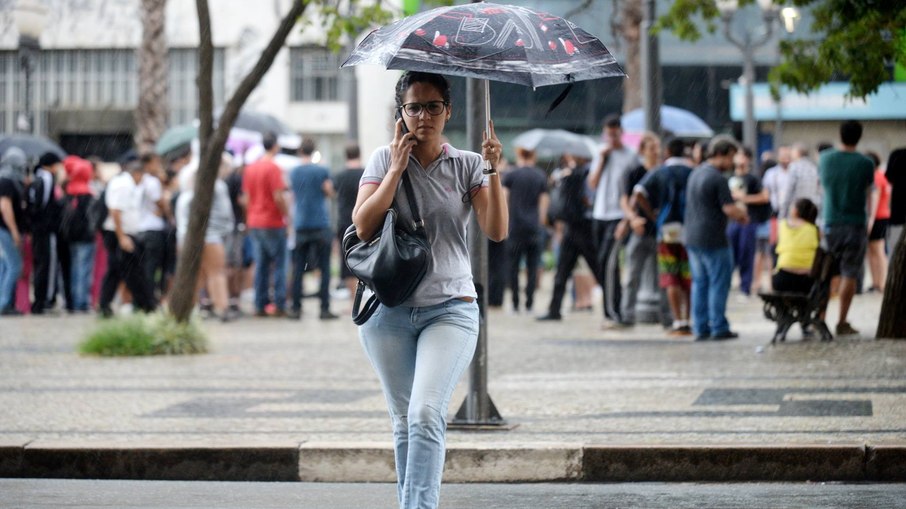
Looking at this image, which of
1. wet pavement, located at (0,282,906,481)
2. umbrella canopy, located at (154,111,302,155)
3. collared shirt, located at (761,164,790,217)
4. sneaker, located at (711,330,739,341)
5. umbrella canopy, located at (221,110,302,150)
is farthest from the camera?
umbrella canopy, located at (221,110,302,150)

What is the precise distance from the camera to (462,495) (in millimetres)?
7598

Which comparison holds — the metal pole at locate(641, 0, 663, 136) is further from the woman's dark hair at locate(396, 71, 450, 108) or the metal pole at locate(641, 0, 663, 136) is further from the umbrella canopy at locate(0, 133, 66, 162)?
the woman's dark hair at locate(396, 71, 450, 108)

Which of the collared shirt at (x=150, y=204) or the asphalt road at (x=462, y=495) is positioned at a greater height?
the collared shirt at (x=150, y=204)

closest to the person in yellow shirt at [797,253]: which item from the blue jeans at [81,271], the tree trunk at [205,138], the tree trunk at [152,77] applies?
the tree trunk at [205,138]

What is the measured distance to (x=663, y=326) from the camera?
15.8 metres

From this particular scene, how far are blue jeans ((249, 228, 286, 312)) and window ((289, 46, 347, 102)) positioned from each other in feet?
87.9

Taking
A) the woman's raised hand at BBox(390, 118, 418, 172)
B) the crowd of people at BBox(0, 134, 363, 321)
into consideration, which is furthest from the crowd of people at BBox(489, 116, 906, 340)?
the woman's raised hand at BBox(390, 118, 418, 172)

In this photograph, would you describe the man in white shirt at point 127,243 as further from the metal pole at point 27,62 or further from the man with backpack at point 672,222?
the man with backpack at point 672,222

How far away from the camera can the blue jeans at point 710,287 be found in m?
13.8

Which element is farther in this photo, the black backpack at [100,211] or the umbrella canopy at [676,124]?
the umbrella canopy at [676,124]

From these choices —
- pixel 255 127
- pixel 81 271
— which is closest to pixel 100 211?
pixel 81 271

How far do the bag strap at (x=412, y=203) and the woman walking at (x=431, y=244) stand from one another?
0.02m

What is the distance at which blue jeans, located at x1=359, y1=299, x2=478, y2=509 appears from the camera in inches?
213

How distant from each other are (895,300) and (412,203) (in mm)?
8680
